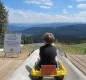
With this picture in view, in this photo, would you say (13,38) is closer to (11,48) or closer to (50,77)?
(11,48)

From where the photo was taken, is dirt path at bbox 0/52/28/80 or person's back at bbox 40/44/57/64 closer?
person's back at bbox 40/44/57/64

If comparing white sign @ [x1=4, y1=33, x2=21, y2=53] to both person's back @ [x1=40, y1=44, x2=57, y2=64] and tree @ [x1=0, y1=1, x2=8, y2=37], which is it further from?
tree @ [x1=0, y1=1, x2=8, y2=37]

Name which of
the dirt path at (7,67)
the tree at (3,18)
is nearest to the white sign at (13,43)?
the dirt path at (7,67)

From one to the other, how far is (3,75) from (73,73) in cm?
220

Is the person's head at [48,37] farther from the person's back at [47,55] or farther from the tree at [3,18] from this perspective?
the tree at [3,18]

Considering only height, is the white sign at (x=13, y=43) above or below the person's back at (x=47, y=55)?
below

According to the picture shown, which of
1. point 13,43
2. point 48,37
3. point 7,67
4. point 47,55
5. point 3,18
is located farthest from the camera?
point 3,18

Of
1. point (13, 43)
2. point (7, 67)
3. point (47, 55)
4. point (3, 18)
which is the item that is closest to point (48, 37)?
point (47, 55)

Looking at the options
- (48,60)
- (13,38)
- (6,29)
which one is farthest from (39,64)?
(6,29)

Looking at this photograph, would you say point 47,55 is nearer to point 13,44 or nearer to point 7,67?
point 7,67

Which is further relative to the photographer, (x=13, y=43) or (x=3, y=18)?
(x=3, y=18)

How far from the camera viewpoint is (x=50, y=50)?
29.0ft

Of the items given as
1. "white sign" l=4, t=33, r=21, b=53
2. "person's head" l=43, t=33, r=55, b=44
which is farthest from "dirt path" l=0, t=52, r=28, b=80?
"white sign" l=4, t=33, r=21, b=53

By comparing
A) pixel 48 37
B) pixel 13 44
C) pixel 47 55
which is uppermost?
pixel 48 37
